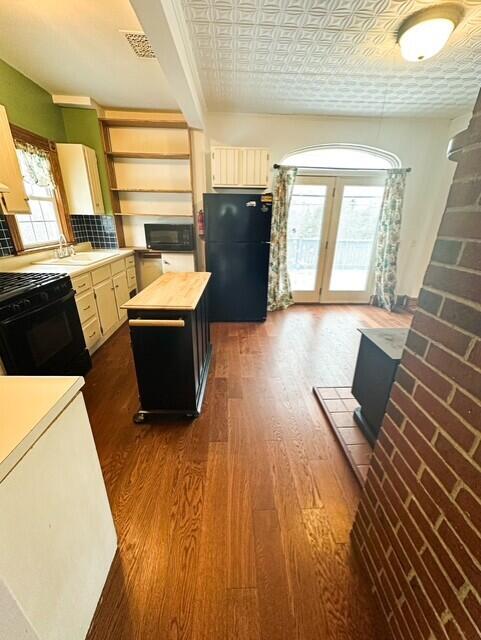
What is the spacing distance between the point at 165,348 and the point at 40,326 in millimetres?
1010

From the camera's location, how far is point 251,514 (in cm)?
136

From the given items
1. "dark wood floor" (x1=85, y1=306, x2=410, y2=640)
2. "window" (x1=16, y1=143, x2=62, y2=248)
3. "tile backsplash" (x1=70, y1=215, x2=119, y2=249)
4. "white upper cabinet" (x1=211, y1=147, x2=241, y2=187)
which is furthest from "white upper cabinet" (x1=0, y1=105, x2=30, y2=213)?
"white upper cabinet" (x1=211, y1=147, x2=241, y2=187)

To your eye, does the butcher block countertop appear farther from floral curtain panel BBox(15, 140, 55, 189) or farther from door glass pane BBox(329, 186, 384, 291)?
door glass pane BBox(329, 186, 384, 291)

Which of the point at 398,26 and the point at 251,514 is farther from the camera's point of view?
the point at 398,26

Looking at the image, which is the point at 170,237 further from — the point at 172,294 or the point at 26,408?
the point at 26,408

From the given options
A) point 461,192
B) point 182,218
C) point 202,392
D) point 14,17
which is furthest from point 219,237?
point 461,192

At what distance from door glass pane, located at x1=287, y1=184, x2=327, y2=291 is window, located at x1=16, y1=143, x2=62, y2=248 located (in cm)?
329

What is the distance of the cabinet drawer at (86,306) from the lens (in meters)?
2.55

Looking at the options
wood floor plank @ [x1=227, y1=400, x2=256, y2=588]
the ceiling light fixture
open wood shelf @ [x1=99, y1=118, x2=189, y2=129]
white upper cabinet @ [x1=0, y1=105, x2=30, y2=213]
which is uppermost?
the ceiling light fixture

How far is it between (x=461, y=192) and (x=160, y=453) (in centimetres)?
194

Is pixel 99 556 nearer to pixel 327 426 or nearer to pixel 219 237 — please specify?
pixel 327 426

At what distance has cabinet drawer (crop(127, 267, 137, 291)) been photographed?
148 inches

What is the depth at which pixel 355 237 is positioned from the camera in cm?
433

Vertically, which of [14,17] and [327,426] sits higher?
[14,17]
